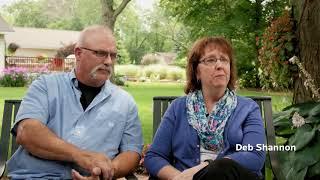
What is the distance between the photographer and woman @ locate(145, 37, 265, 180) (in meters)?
2.74

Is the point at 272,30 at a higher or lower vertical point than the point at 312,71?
higher

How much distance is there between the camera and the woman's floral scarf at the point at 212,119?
9.07 ft

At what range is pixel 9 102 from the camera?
3283 millimetres

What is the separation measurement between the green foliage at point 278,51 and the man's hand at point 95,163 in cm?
267

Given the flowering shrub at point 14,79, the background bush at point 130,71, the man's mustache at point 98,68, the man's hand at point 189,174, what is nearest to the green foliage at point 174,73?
the background bush at point 130,71

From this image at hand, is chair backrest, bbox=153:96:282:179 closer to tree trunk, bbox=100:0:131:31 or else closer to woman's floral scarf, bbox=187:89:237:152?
woman's floral scarf, bbox=187:89:237:152

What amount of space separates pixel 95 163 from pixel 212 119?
0.73 m

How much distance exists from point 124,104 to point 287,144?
147cm

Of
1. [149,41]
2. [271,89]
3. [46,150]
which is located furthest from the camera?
[149,41]

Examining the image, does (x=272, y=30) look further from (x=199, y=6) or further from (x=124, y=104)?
(x=199, y=6)

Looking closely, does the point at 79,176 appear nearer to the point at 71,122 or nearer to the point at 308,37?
the point at 71,122

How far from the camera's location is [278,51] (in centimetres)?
479

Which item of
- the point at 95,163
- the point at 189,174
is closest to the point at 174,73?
the point at 95,163

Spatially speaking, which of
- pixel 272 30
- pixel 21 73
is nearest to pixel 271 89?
pixel 272 30
